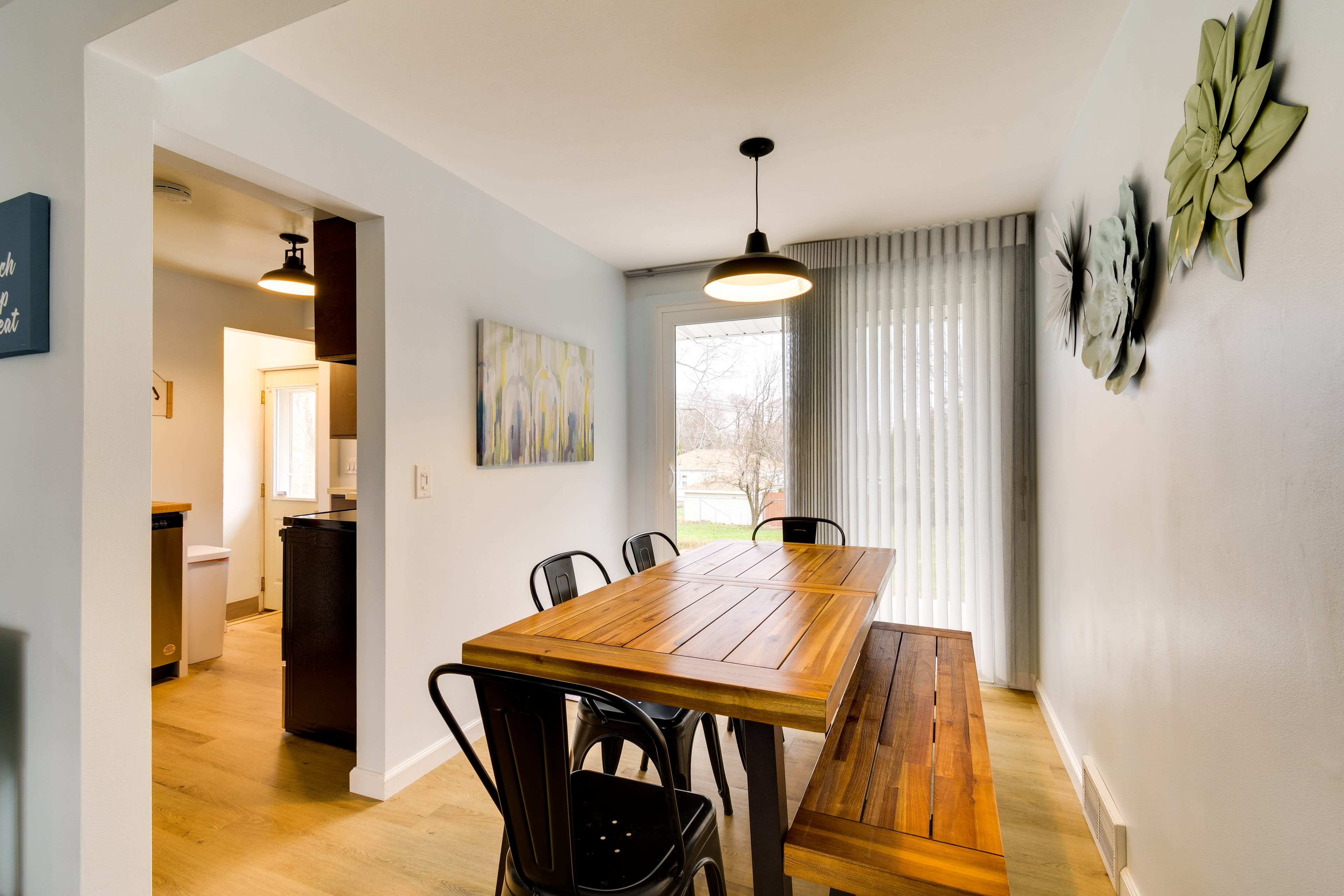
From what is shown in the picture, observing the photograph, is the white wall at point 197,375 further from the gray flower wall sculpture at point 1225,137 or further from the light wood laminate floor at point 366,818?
the gray flower wall sculpture at point 1225,137

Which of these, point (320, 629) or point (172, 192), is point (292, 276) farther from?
point (320, 629)

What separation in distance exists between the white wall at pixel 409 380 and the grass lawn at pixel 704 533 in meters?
1.35

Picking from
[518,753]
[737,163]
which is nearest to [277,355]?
[737,163]

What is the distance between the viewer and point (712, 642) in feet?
5.07

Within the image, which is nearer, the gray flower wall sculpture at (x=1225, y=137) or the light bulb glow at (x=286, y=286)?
the gray flower wall sculpture at (x=1225, y=137)

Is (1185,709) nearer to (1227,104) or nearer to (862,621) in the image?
(862,621)

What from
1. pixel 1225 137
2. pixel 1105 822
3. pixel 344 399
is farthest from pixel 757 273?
pixel 344 399

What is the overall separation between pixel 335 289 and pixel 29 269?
3.91ft

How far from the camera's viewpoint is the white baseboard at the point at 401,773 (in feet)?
7.85

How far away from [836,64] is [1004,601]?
9.38ft

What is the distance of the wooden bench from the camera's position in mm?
1207

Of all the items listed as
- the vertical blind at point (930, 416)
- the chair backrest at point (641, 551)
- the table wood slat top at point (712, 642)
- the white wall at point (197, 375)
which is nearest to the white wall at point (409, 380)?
the chair backrest at point (641, 551)

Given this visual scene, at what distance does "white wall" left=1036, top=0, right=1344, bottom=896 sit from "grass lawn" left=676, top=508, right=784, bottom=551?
2.39m

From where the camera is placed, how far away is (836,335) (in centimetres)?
384
